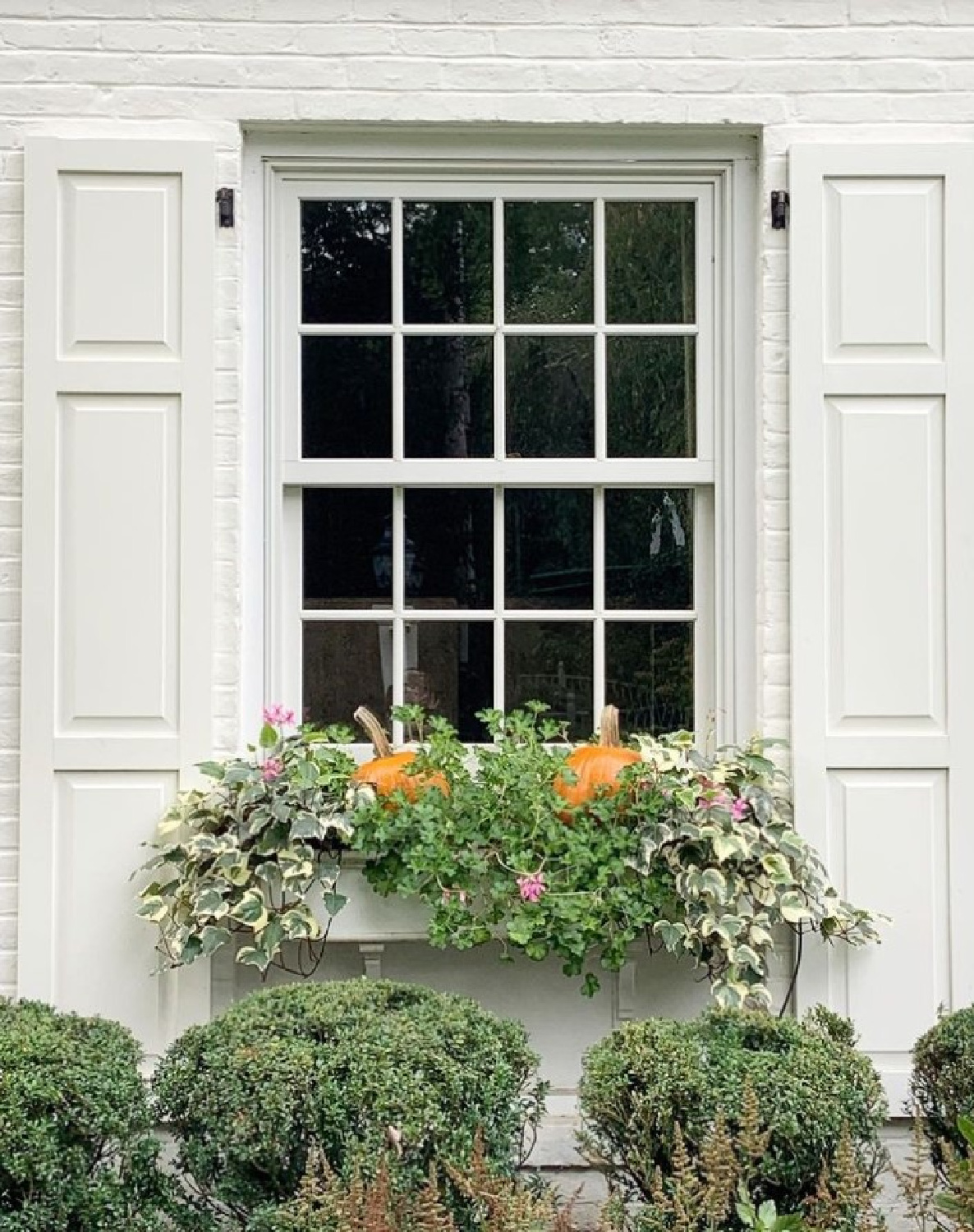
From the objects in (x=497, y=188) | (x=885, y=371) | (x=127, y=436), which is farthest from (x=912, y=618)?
(x=127, y=436)

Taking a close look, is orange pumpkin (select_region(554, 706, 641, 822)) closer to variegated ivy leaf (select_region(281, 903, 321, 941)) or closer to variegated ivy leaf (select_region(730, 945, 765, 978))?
variegated ivy leaf (select_region(730, 945, 765, 978))

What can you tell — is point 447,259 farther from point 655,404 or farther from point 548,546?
point 548,546

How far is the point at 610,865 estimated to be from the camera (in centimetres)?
340

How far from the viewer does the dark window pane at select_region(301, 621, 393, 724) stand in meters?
3.85

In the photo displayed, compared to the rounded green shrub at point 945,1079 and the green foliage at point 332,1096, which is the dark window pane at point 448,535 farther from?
the rounded green shrub at point 945,1079

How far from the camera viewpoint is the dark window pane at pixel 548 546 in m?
3.86

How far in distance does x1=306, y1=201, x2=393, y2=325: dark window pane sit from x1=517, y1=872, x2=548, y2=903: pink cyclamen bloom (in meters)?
1.64

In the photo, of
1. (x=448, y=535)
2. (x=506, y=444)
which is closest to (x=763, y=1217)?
(x=448, y=535)

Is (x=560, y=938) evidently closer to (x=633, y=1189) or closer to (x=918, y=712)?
(x=633, y=1189)

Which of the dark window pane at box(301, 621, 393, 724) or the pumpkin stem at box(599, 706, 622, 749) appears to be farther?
the dark window pane at box(301, 621, 393, 724)

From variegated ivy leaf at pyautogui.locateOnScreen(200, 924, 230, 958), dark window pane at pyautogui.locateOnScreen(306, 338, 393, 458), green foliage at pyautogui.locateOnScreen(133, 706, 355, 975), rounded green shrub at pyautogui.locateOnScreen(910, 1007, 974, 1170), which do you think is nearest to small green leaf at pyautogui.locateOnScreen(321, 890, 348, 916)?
green foliage at pyautogui.locateOnScreen(133, 706, 355, 975)

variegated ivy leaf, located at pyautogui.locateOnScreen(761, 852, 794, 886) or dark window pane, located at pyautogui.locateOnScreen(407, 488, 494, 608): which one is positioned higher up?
dark window pane, located at pyautogui.locateOnScreen(407, 488, 494, 608)

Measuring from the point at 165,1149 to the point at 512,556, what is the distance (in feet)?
6.16

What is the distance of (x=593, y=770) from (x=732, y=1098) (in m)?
1.06
